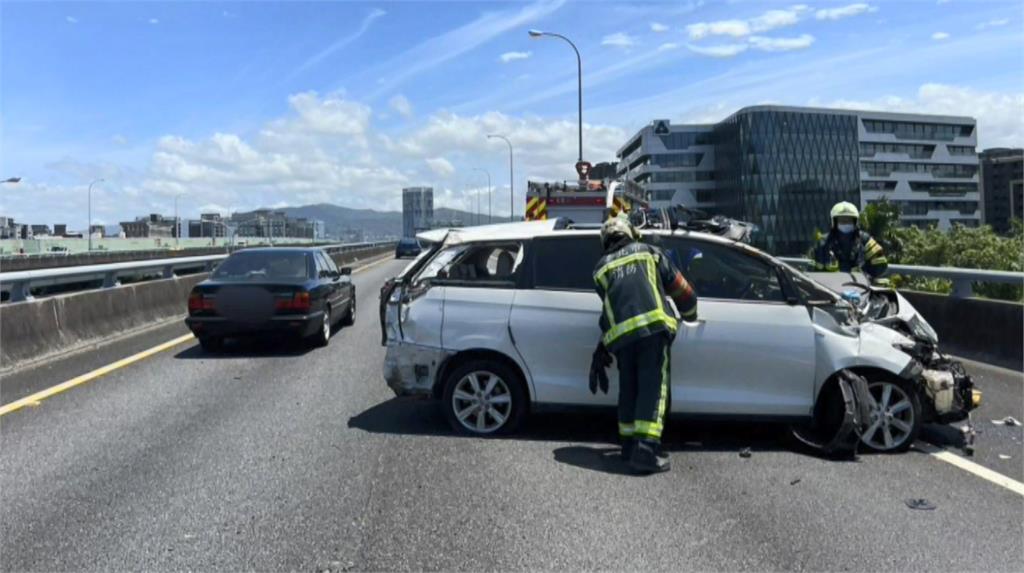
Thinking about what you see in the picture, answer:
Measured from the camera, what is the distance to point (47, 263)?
3516 cm

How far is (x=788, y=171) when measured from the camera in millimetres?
111625

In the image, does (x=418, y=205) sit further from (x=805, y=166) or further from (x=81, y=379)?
(x=81, y=379)

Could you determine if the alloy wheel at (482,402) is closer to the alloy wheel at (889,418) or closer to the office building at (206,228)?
the alloy wheel at (889,418)

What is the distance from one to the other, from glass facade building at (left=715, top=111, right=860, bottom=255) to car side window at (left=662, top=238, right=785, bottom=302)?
10530 centimetres

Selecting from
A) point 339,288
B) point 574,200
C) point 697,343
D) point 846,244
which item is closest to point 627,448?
point 697,343

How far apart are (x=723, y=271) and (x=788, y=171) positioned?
366 feet

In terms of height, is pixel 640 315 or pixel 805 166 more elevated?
pixel 805 166

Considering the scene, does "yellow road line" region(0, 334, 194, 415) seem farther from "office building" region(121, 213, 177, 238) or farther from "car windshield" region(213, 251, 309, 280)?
"office building" region(121, 213, 177, 238)

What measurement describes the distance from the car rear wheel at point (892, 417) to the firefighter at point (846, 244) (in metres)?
2.65

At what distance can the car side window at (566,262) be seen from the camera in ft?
21.9

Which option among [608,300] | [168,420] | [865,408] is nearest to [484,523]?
[608,300]

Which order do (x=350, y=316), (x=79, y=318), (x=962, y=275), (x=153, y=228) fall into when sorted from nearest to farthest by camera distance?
(x=962, y=275)
(x=79, y=318)
(x=350, y=316)
(x=153, y=228)

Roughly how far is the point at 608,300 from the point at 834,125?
12088 centimetres

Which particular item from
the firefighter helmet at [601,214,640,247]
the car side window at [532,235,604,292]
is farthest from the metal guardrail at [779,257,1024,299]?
the firefighter helmet at [601,214,640,247]
